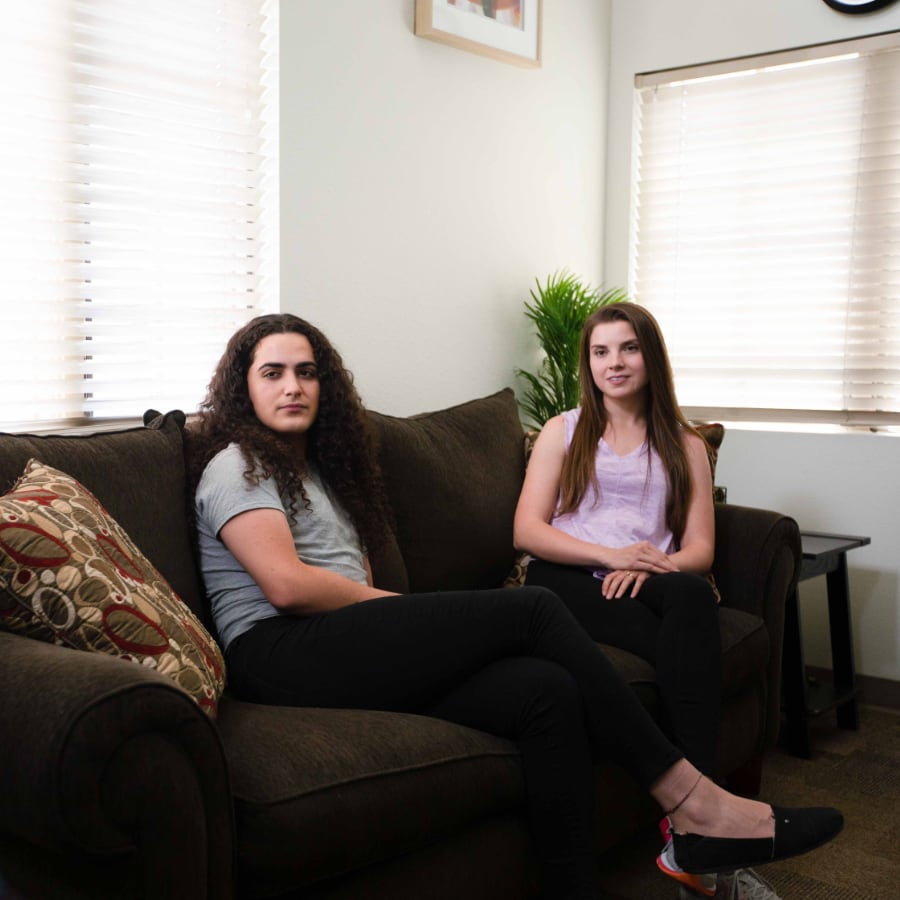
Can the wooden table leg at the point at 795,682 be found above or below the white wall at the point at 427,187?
below

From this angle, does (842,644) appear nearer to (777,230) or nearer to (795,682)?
(795,682)

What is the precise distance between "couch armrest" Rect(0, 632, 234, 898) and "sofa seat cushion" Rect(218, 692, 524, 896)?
109 millimetres

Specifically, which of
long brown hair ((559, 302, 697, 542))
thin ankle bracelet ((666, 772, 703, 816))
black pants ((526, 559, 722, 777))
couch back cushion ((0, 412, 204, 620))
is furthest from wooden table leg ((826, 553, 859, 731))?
couch back cushion ((0, 412, 204, 620))

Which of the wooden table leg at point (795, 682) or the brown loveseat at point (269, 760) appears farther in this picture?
the wooden table leg at point (795, 682)

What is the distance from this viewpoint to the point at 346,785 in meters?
1.49

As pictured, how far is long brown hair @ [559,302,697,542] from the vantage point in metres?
2.53

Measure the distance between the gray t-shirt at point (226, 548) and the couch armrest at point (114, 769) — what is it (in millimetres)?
608

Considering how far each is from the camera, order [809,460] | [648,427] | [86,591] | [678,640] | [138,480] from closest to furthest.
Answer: [86,591], [138,480], [678,640], [648,427], [809,460]

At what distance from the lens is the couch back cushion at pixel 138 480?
183 cm

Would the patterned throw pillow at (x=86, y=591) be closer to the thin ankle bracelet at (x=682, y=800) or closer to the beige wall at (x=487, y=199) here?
the thin ankle bracelet at (x=682, y=800)

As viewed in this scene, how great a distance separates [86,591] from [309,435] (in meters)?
0.78

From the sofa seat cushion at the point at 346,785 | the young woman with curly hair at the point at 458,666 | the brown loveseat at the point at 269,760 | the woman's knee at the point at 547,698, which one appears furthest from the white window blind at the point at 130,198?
the woman's knee at the point at 547,698

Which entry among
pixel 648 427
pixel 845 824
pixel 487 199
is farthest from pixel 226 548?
pixel 487 199

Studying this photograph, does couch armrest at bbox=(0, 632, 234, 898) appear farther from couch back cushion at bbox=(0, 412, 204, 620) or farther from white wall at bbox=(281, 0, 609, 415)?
white wall at bbox=(281, 0, 609, 415)
